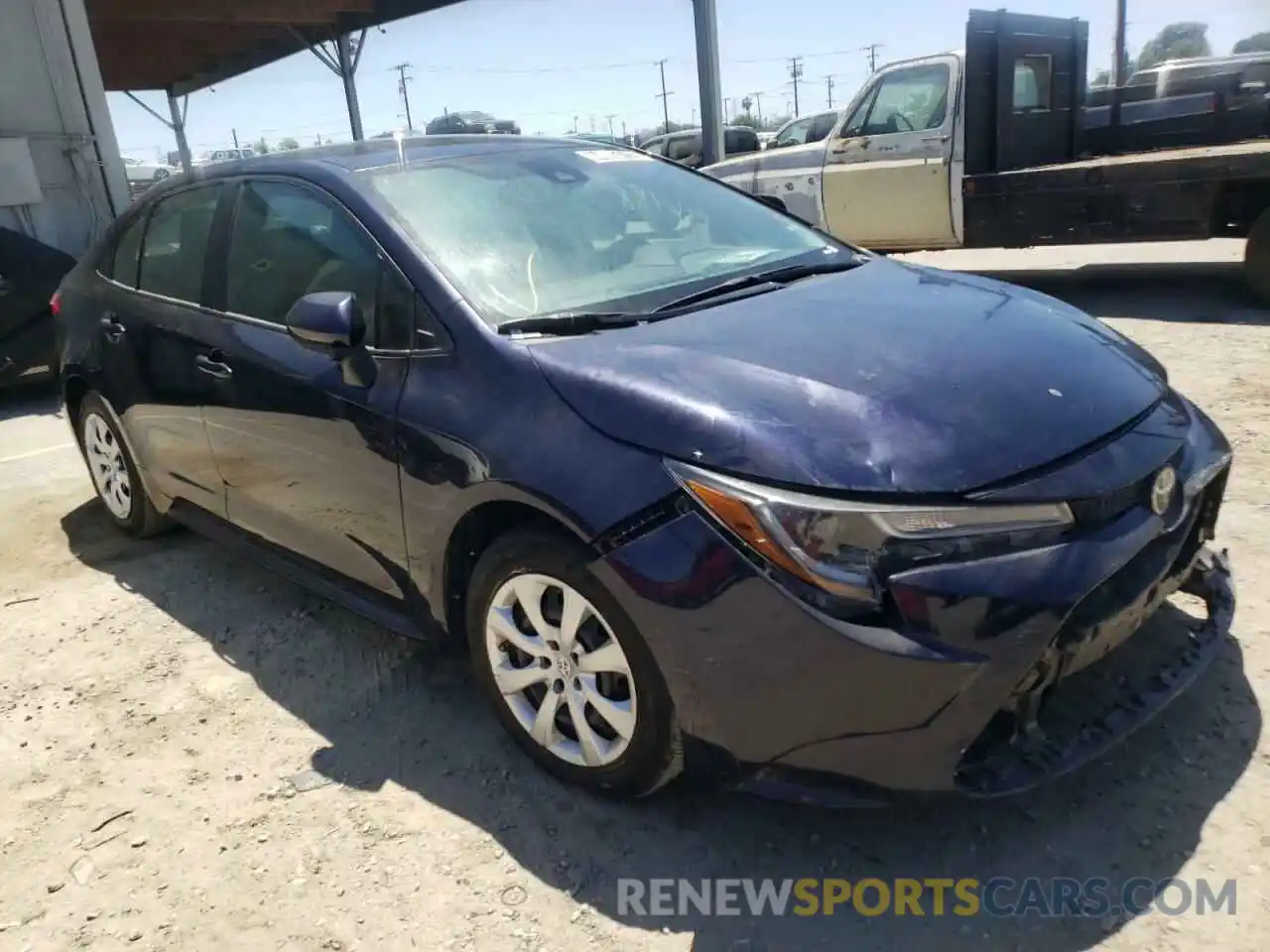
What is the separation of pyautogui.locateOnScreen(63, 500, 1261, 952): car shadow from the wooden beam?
12.7 m

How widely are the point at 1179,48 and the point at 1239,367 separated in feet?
112

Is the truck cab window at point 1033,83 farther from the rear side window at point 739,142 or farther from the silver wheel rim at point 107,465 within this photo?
the rear side window at point 739,142

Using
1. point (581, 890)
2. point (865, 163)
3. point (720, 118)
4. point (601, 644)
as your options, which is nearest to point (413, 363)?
point (601, 644)

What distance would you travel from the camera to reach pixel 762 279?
3.04m

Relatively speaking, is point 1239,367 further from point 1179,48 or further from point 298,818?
point 1179,48

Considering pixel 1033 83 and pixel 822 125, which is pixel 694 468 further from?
pixel 822 125

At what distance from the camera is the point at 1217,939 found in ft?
6.54

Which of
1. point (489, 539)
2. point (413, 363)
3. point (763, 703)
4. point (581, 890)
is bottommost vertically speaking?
point (581, 890)

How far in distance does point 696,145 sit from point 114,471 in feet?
56.4

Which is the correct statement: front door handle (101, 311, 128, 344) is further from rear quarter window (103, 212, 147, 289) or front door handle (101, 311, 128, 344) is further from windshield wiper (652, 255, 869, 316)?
windshield wiper (652, 255, 869, 316)

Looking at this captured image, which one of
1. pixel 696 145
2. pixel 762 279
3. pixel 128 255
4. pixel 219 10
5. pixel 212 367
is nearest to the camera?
pixel 762 279

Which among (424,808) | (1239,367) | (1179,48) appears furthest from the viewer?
(1179,48)

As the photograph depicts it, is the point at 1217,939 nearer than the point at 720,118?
Yes

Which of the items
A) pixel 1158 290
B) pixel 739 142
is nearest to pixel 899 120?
pixel 1158 290
